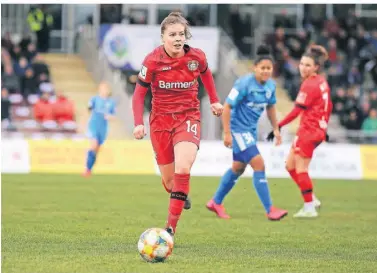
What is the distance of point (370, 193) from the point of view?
64.3ft

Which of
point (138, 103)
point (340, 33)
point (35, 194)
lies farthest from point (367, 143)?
point (138, 103)

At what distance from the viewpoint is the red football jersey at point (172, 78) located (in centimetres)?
1009

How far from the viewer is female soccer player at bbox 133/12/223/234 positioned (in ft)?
32.7

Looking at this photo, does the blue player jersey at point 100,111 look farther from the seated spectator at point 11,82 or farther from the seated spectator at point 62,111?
the seated spectator at point 11,82

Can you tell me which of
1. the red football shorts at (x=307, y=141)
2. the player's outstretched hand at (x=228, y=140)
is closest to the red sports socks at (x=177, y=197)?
the player's outstretched hand at (x=228, y=140)

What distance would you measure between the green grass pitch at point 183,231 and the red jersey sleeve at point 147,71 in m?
1.61

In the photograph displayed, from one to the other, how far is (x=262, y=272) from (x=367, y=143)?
64.1 ft

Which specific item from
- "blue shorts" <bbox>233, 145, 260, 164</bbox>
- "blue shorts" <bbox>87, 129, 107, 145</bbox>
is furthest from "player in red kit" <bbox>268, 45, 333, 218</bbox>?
"blue shorts" <bbox>87, 129, 107, 145</bbox>

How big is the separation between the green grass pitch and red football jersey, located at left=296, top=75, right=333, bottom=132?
128 centimetres

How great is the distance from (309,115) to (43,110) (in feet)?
46.7

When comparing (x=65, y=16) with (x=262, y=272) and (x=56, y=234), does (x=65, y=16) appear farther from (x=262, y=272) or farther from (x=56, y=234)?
(x=262, y=272)

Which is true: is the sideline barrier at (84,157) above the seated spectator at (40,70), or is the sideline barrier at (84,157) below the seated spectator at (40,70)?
below

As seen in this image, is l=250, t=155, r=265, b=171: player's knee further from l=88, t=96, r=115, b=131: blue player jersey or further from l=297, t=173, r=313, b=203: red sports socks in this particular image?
l=88, t=96, r=115, b=131: blue player jersey

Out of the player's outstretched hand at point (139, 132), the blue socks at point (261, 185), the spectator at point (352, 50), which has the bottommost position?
the spectator at point (352, 50)
